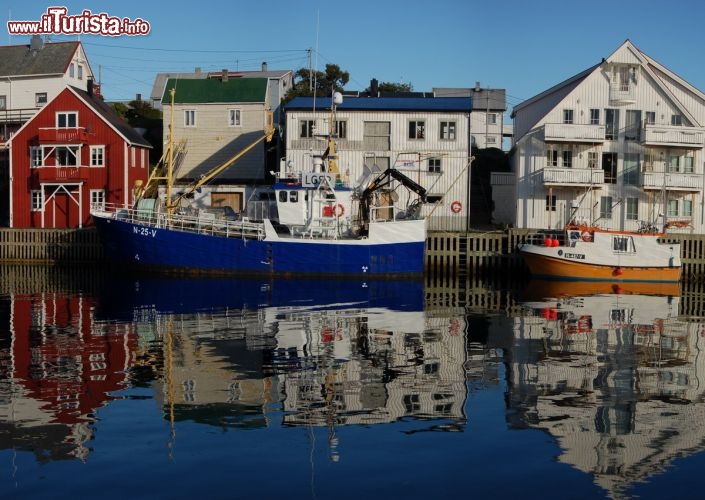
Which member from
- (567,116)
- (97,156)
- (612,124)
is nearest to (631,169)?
(612,124)

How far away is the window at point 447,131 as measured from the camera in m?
48.3

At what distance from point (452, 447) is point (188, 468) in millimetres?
3836

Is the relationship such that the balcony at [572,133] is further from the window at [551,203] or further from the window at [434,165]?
the window at [434,165]

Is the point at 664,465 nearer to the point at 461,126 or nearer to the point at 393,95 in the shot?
the point at 461,126

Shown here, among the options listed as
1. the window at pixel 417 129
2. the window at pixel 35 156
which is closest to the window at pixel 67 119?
the window at pixel 35 156

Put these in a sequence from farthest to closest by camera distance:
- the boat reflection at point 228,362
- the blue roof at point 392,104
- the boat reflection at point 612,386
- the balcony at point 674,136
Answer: the blue roof at point 392,104 < the balcony at point 674,136 < the boat reflection at point 228,362 < the boat reflection at point 612,386

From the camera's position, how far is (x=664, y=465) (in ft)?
37.8

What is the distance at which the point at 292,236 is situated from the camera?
138 ft

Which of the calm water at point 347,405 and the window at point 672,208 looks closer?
the calm water at point 347,405

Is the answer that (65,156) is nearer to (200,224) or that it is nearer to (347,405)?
(200,224)

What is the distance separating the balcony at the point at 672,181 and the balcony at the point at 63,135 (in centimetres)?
3249

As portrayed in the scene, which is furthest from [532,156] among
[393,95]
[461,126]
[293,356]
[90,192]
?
[293,356]

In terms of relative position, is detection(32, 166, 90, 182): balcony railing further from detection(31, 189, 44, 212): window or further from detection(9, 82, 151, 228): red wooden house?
detection(31, 189, 44, 212): window

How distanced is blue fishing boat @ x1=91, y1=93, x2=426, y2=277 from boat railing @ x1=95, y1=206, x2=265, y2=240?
5 cm
